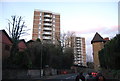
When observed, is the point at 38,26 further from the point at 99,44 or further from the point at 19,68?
the point at 19,68

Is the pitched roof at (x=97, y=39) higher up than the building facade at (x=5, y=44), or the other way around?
the pitched roof at (x=97, y=39)

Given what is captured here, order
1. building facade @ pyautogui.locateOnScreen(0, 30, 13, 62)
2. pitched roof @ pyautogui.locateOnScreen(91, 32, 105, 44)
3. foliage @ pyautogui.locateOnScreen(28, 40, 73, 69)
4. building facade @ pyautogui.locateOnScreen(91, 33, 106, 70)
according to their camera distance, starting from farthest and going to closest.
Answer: pitched roof @ pyautogui.locateOnScreen(91, 32, 105, 44)
building facade @ pyautogui.locateOnScreen(91, 33, 106, 70)
foliage @ pyautogui.locateOnScreen(28, 40, 73, 69)
building facade @ pyautogui.locateOnScreen(0, 30, 13, 62)

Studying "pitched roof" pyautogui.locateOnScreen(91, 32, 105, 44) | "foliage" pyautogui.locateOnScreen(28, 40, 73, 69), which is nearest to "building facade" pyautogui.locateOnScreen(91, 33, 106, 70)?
"pitched roof" pyautogui.locateOnScreen(91, 32, 105, 44)

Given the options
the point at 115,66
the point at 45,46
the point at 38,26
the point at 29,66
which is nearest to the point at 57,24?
the point at 38,26

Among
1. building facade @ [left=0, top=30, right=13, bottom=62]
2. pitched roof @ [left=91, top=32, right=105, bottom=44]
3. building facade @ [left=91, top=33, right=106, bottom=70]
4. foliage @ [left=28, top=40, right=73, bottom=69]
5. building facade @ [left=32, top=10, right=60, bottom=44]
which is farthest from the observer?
building facade @ [left=32, top=10, right=60, bottom=44]

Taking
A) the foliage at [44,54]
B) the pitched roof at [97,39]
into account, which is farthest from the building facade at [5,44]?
the pitched roof at [97,39]

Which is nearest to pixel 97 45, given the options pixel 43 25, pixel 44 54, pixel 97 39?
pixel 97 39

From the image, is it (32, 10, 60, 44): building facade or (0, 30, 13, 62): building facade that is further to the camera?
(32, 10, 60, 44): building facade

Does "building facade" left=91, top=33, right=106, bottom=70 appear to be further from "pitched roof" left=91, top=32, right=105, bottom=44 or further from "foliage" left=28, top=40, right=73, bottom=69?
"foliage" left=28, top=40, right=73, bottom=69

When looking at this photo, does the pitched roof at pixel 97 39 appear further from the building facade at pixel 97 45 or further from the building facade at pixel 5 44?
the building facade at pixel 5 44

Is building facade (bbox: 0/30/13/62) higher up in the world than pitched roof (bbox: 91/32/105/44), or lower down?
lower down

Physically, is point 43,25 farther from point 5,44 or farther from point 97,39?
point 5,44

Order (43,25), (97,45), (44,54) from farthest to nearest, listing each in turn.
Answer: (43,25)
(97,45)
(44,54)

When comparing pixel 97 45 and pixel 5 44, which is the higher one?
pixel 97 45
